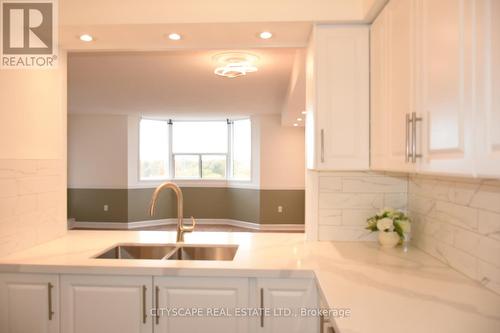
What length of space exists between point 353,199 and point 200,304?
3.75 ft

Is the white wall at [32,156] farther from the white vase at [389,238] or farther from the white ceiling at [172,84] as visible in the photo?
the white vase at [389,238]

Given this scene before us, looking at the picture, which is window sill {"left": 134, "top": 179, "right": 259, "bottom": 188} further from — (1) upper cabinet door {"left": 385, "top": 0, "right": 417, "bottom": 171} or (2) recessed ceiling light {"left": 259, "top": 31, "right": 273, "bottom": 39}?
(1) upper cabinet door {"left": 385, "top": 0, "right": 417, "bottom": 171}

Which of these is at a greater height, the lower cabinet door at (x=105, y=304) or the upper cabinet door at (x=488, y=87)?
the upper cabinet door at (x=488, y=87)

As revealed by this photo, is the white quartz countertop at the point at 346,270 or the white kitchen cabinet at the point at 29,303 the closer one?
the white quartz countertop at the point at 346,270

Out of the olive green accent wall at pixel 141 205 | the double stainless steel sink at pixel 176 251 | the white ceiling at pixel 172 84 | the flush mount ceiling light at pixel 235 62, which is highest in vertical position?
the white ceiling at pixel 172 84

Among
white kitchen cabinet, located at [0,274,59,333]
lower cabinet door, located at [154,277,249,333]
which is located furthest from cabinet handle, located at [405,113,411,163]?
white kitchen cabinet, located at [0,274,59,333]

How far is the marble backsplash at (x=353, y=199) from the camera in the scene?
209 centimetres

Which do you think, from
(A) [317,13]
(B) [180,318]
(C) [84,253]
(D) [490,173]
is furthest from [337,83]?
(C) [84,253]

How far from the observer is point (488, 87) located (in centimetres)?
87

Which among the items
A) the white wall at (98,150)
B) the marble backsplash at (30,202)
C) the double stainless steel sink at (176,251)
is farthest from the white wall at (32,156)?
the white wall at (98,150)

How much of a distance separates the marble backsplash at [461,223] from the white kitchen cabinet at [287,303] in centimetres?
70

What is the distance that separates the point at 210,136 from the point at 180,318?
605cm

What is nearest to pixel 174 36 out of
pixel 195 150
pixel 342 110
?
pixel 342 110

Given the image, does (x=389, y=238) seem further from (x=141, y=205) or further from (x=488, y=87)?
(x=141, y=205)
